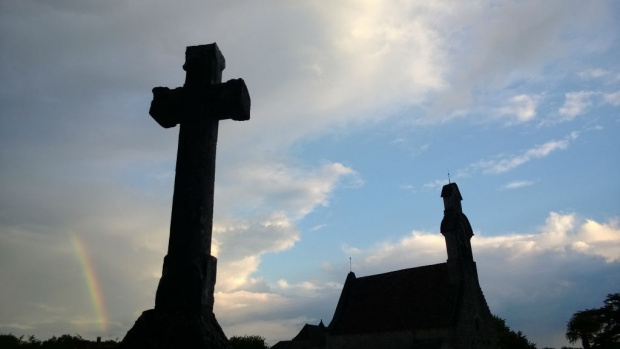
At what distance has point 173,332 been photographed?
17.7ft

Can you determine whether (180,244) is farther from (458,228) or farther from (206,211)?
(458,228)

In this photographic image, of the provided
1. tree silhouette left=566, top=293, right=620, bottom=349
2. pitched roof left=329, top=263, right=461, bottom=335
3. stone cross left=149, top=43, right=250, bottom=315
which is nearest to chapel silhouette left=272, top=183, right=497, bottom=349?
pitched roof left=329, top=263, right=461, bottom=335

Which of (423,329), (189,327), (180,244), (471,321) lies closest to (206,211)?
(180,244)

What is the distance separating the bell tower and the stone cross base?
90.8 feet

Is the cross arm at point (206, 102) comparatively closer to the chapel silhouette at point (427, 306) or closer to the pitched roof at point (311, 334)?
the chapel silhouette at point (427, 306)

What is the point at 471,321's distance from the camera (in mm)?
29672

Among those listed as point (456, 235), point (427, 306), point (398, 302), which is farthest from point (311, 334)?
point (456, 235)

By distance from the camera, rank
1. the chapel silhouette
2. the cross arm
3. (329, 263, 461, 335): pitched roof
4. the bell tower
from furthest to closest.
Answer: the bell tower, (329, 263, 461, 335): pitched roof, the chapel silhouette, the cross arm

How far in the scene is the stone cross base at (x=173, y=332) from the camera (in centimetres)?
531

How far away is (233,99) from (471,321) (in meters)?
27.7

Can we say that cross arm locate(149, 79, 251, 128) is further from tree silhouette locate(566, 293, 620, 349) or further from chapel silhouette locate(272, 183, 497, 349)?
tree silhouette locate(566, 293, 620, 349)

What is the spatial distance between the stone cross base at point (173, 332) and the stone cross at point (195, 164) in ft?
0.54

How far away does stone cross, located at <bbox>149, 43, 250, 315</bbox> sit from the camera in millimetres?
5941

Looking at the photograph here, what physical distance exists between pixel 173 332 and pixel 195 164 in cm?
235
